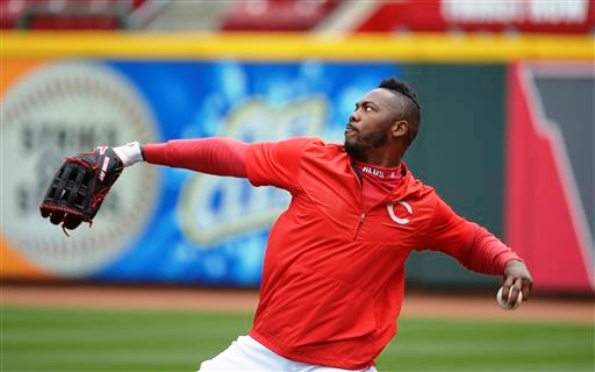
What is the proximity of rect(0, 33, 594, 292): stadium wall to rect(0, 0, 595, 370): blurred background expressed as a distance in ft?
0.06

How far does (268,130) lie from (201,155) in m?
9.88

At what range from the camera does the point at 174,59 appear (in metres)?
15.2

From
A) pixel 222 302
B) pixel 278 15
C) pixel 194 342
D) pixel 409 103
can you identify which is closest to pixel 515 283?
pixel 409 103

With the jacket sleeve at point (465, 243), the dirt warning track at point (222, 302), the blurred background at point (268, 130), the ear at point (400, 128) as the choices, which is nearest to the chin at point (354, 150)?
the ear at point (400, 128)

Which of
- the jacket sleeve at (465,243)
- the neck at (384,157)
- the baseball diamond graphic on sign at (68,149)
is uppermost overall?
the baseball diamond graphic on sign at (68,149)

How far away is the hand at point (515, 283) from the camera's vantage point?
4742 mm

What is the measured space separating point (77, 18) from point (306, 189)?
41.1 ft

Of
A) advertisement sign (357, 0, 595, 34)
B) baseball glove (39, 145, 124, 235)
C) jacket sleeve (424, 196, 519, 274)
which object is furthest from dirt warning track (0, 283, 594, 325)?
baseball glove (39, 145, 124, 235)

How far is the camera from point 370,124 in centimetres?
487

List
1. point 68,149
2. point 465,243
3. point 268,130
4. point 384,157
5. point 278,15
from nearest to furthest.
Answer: point 384,157 < point 465,243 < point 268,130 < point 68,149 < point 278,15

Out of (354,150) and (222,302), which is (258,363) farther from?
(222,302)

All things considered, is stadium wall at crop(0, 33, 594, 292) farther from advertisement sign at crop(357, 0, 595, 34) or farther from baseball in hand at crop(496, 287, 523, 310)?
baseball in hand at crop(496, 287, 523, 310)

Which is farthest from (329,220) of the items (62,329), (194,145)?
(62,329)

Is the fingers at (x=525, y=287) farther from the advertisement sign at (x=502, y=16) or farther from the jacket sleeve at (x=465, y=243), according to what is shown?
the advertisement sign at (x=502, y=16)
